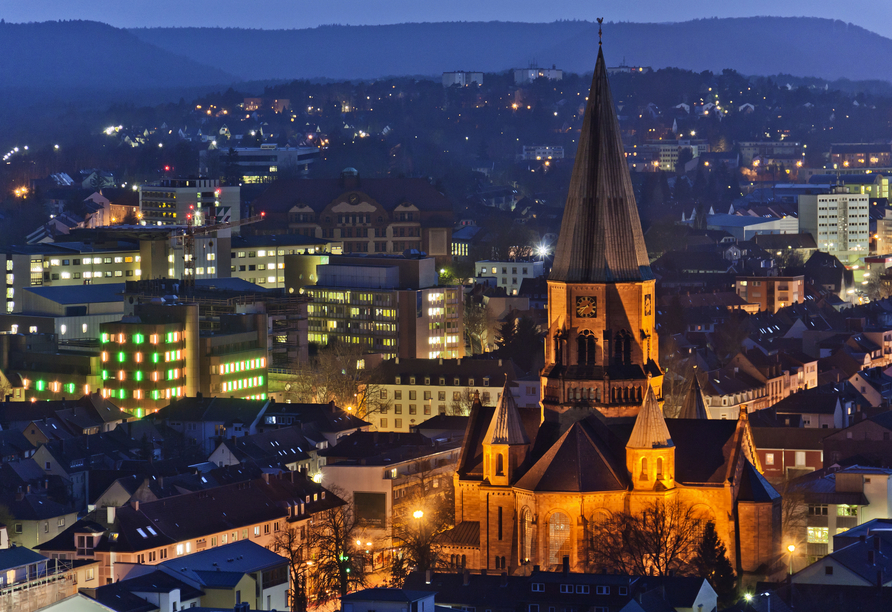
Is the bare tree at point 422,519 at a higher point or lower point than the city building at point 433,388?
lower

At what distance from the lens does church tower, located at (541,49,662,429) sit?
9288 cm

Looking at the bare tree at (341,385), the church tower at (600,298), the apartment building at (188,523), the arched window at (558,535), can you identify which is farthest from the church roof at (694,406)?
the bare tree at (341,385)

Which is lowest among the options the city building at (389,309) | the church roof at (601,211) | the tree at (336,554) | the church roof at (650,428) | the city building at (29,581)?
the tree at (336,554)

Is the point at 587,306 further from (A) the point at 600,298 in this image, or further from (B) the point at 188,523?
(B) the point at 188,523

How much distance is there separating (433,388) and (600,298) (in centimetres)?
5967

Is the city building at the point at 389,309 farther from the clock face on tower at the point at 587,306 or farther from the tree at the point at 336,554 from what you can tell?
the clock face on tower at the point at 587,306

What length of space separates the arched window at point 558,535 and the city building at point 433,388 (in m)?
59.8

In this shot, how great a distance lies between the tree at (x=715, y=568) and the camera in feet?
283

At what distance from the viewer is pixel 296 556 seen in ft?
319

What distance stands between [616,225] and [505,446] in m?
10.8

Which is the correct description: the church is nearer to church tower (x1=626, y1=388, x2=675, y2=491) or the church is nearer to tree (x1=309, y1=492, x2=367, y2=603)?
church tower (x1=626, y1=388, x2=675, y2=491)

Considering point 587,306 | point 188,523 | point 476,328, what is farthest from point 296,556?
point 476,328

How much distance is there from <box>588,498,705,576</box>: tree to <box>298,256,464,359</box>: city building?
84.1 metres

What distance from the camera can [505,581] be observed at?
279 ft
